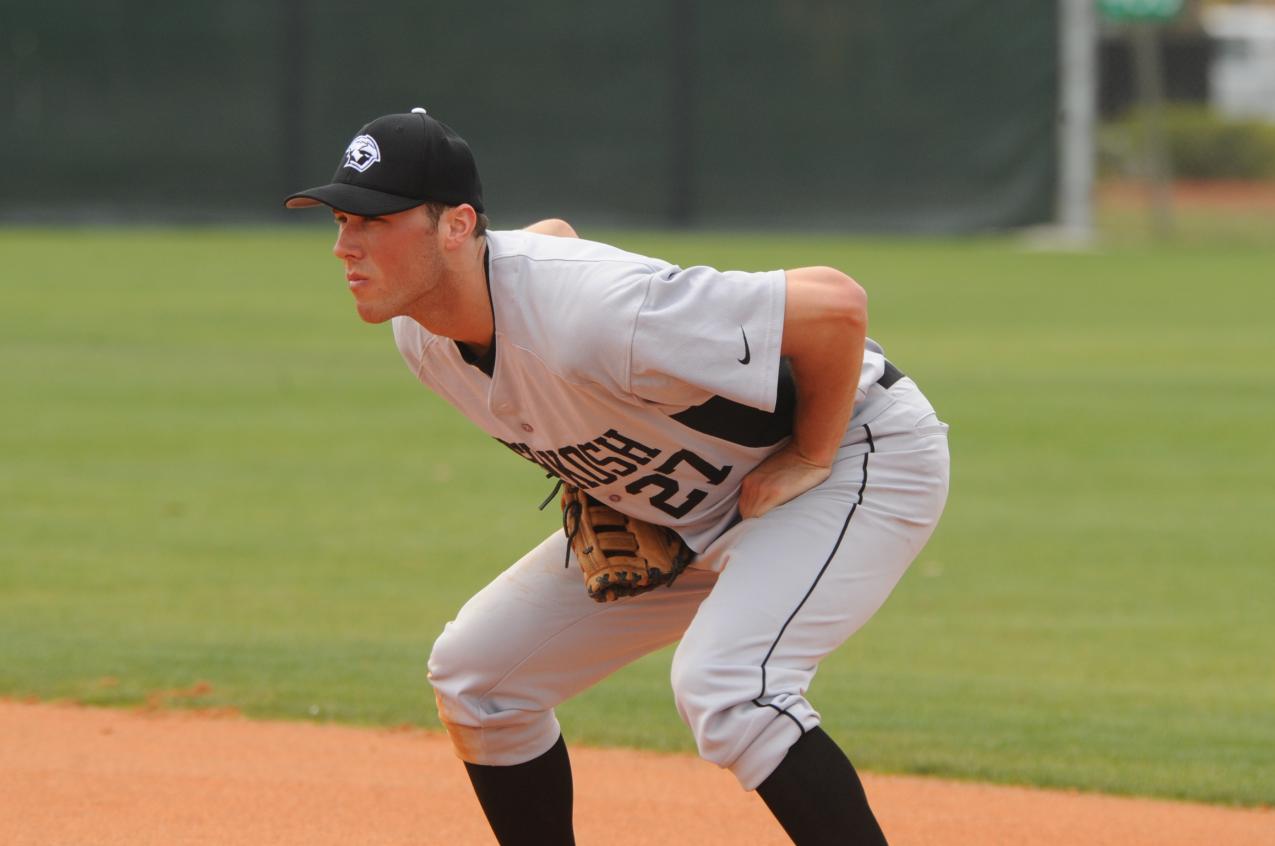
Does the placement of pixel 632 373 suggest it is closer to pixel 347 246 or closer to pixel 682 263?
pixel 347 246

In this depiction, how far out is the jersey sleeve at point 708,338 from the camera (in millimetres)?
2951

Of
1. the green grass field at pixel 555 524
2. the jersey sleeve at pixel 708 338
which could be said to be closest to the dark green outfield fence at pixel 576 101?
the green grass field at pixel 555 524

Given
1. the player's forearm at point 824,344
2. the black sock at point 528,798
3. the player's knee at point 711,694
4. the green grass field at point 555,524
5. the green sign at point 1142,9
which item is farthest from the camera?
the green sign at point 1142,9

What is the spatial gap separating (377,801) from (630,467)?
161cm

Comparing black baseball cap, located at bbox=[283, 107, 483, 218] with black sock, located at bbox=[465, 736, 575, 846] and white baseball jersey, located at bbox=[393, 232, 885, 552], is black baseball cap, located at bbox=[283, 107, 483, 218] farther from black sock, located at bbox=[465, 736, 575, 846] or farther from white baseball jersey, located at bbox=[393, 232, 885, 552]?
black sock, located at bbox=[465, 736, 575, 846]

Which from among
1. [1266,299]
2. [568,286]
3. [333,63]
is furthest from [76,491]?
[333,63]

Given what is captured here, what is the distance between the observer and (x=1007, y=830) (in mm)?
4348

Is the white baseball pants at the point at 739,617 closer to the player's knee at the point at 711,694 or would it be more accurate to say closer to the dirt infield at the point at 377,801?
the player's knee at the point at 711,694

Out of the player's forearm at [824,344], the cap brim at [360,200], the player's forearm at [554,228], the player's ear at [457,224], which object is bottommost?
the player's forearm at [824,344]

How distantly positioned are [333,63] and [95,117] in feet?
9.73

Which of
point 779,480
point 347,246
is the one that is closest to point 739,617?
point 779,480

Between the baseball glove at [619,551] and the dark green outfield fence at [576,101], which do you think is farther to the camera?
the dark green outfield fence at [576,101]

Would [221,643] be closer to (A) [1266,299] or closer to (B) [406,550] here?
(B) [406,550]

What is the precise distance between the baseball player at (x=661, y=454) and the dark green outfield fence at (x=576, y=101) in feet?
61.2
